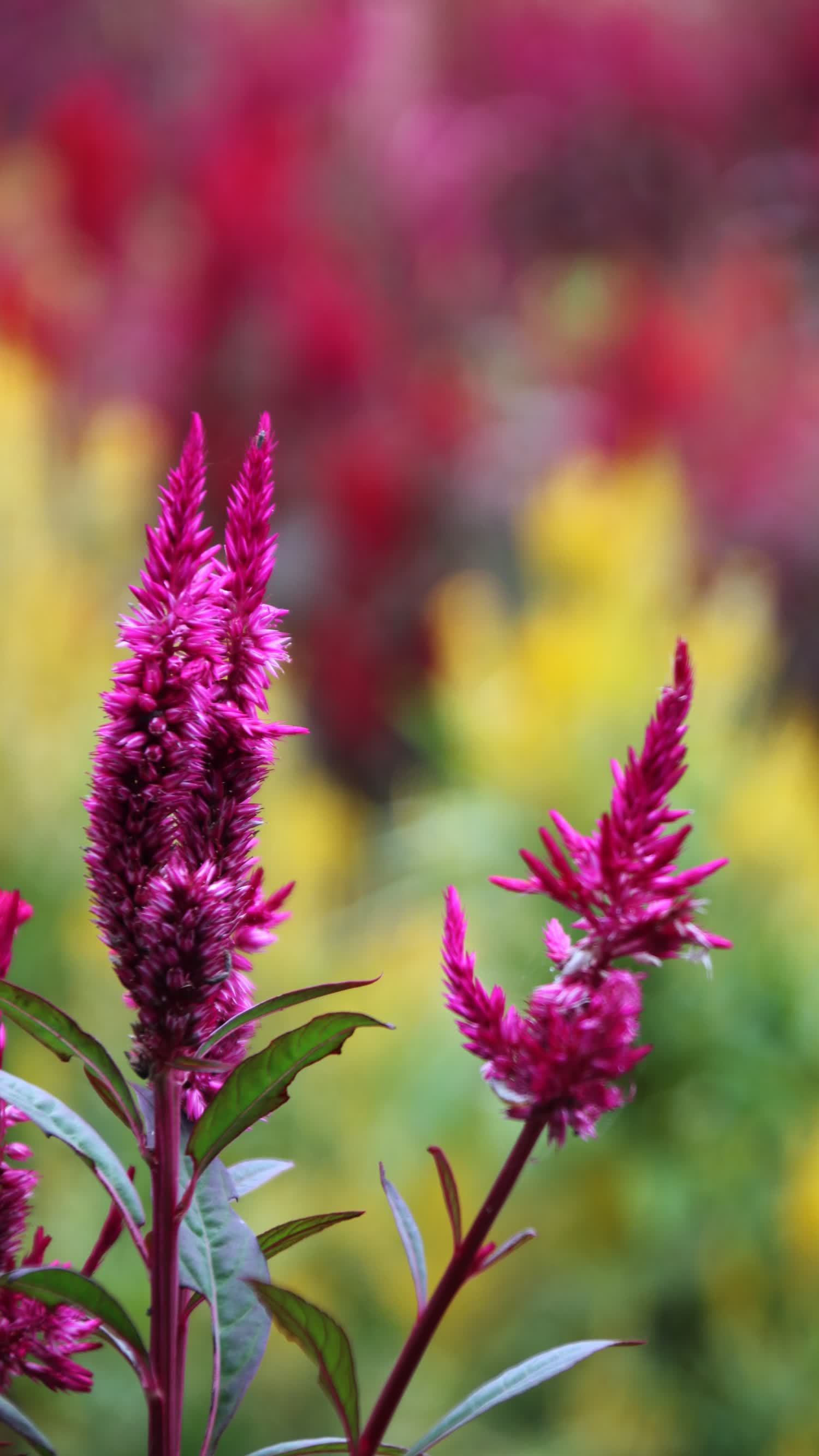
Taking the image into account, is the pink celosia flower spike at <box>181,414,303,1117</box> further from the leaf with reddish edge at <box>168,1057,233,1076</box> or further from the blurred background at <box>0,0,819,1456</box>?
the blurred background at <box>0,0,819,1456</box>

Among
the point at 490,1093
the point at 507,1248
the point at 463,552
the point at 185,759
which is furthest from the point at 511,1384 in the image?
the point at 463,552

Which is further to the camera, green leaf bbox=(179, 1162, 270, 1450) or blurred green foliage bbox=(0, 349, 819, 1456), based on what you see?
blurred green foliage bbox=(0, 349, 819, 1456)

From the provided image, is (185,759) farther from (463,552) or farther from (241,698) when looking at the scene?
(463,552)

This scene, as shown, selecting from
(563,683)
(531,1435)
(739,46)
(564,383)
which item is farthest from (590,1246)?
(739,46)

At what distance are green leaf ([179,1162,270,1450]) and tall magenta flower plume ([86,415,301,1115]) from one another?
0.18 feet

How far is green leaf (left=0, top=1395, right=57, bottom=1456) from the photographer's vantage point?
272 mm

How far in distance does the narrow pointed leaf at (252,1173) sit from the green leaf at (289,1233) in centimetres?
1

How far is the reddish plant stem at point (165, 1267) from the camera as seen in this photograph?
0.28 m

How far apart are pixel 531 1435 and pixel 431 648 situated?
1.73 metres

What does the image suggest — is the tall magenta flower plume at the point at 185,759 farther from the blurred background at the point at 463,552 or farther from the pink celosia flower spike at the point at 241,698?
the blurred background at the point at 463,552

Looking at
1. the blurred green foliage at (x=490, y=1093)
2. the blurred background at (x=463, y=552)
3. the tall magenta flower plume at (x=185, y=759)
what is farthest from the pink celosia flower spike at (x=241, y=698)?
the blurred green foliage at (x=490, y=1093)

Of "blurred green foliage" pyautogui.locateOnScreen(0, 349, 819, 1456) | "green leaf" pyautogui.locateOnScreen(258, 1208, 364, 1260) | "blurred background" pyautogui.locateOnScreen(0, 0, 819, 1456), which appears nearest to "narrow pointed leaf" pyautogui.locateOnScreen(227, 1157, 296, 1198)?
"green leaf" pyautogui.locateOnScreen(258, 1208, 364, 1260)

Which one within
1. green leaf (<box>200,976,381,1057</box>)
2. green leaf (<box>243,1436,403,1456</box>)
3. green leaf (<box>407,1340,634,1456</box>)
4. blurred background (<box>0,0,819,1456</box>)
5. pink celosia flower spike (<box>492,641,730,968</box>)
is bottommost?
green leaf (<box>243,1436,403,1456</box>)

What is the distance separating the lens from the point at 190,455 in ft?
0.88
